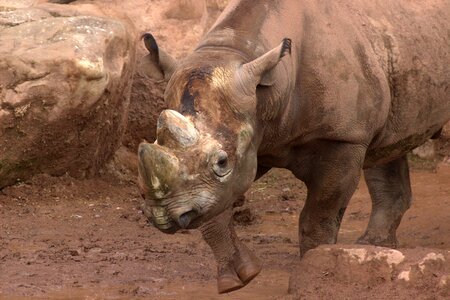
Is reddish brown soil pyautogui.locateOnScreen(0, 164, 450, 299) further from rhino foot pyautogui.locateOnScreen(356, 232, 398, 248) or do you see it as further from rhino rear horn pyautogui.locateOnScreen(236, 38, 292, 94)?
rhino rear horn pyautogui.locateOnScreen(236, 38, 292, 94)

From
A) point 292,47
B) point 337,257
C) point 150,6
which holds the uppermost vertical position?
point 292,47

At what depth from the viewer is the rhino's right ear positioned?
6699 millimetres

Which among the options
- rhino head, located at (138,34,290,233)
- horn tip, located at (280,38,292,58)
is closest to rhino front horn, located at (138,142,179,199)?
rhino head, located at (138,34,290,233)

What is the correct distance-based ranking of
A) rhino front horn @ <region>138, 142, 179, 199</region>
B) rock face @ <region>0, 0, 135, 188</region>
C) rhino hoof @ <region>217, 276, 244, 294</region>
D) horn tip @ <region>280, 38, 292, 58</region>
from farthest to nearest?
rock face @ <region>0, 0, 135, 188</region> → rhino hoof @ <region>217, 276, 244, 294</region> → horn tip @ <region>280, 38, 292, 58</region> → rhino front horn @ <region>138, 142, 179, 199</region>

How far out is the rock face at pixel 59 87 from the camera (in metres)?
9.57

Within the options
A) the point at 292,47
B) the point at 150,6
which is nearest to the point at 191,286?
the point at 292,47

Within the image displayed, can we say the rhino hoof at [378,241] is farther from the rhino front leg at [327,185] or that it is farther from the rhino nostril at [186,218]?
the rhino nostril at [186,218]

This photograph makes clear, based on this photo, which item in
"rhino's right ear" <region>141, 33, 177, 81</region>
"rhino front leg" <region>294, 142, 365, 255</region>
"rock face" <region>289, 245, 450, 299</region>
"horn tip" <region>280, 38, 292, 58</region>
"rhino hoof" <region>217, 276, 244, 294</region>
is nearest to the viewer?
"horn tip" <region>280, 38, 292, 58</region>

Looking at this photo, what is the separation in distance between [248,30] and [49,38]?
3347mm

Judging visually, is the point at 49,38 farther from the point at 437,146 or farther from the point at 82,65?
the point at 437,146

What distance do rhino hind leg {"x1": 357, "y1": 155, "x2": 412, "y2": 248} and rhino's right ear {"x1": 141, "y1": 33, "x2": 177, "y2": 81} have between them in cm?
272

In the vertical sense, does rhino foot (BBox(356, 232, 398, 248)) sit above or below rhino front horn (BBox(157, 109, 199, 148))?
below

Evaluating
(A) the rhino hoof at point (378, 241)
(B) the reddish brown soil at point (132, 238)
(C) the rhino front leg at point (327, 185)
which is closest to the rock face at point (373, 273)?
(B) the reddish brown soil at point (132, 238)

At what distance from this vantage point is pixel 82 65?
9.64 metres
